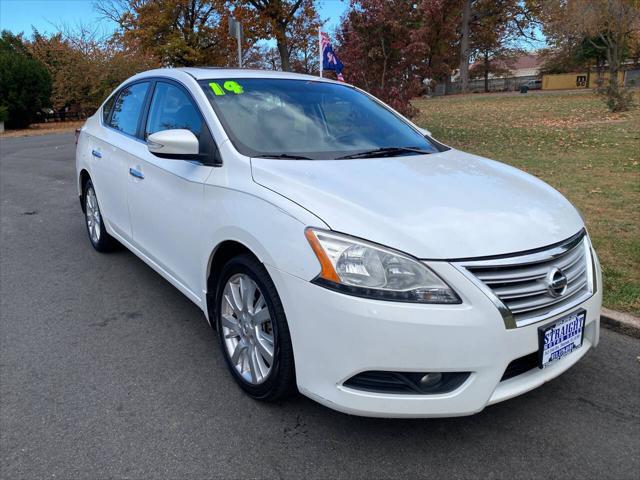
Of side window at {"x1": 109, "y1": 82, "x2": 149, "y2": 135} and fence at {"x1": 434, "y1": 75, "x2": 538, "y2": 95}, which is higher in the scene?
fence at {"x1": 434, "y1": 75, "x2": 538, "y2": 95}

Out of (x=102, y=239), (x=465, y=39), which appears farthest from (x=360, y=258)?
(x=465, y=39)

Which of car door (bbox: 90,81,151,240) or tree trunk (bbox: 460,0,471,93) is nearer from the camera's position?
car door (bbox: 90,81,151,240)

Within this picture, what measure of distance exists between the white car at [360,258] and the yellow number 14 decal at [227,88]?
0.04 ft

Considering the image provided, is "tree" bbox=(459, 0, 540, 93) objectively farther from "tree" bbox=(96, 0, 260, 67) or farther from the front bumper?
the front bumper

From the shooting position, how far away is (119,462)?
94.0 inches

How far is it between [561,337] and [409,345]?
2.55ft

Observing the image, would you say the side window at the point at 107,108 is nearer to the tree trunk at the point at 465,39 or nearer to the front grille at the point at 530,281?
the front grille at the point at 530,281

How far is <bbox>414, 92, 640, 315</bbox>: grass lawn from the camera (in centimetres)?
446

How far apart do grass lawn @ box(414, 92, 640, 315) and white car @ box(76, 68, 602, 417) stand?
1.64m

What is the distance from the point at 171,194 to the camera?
11.0ft

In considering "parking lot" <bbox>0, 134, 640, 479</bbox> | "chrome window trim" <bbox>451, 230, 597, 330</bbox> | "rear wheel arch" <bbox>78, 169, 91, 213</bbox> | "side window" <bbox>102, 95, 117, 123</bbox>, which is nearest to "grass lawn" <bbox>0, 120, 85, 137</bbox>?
"rear wheel arch" <bbox>78, 169, 91, 213</bbox>

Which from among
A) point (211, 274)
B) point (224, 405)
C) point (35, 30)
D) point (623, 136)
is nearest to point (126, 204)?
point (211, 274)

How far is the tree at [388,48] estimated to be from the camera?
11234mm

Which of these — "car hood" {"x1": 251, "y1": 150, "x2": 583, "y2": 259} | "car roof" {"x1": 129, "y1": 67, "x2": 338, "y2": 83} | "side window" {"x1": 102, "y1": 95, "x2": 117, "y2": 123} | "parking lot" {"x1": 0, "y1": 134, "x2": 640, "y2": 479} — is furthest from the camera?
"side window" {"x1": 102, "y1": 95, "x2": 117, "y2": 123}
